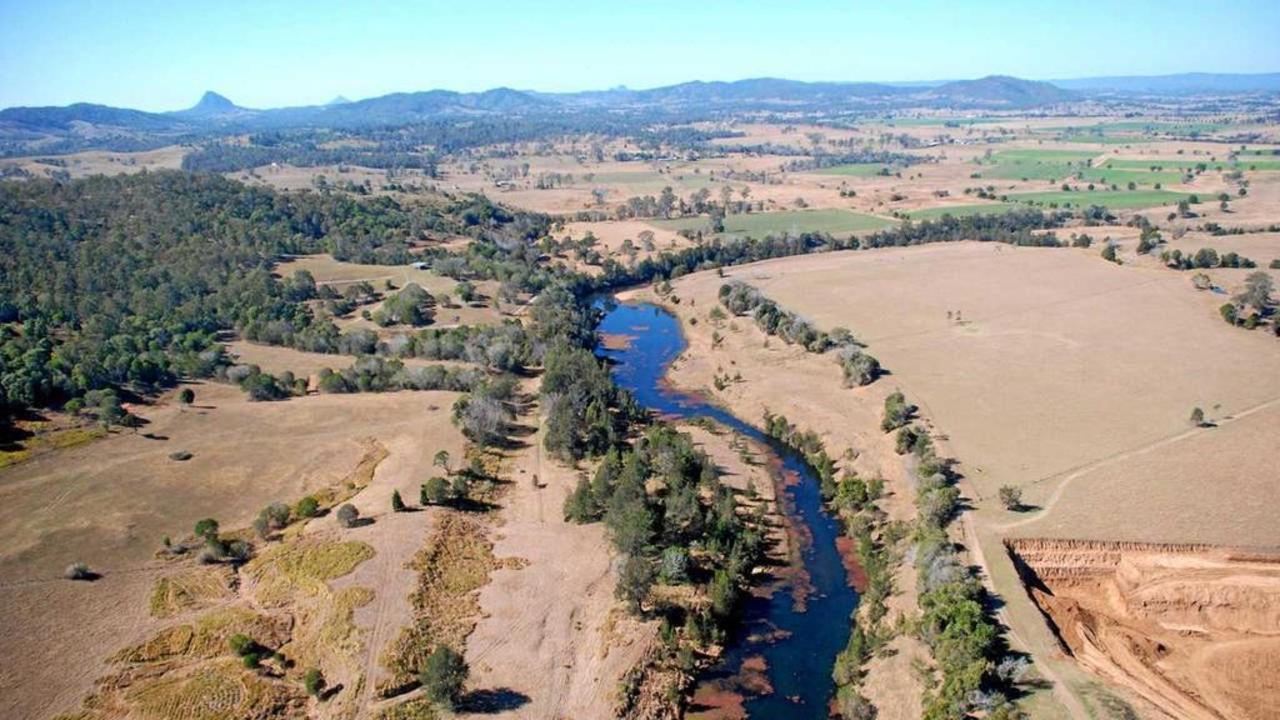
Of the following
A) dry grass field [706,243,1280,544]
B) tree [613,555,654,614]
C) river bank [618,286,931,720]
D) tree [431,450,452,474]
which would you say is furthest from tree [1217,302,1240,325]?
tree [431,450,452,474]

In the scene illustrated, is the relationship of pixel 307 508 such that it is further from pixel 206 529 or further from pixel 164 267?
pixel 164 267

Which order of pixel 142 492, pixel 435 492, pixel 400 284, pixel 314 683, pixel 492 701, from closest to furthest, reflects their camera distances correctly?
pixel 314 683, pixel 492 701, pixel 435 492, pixel 142 492, pixel 400 284

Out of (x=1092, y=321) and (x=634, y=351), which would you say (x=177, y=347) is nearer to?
(x=634, y=351)

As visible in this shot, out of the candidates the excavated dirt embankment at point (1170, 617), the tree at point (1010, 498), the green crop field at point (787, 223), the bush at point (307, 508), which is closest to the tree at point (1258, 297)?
the excavated dirt embankment at point (1170, 617)

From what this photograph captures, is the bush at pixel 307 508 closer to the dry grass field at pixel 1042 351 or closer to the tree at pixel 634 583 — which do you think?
the tree at pixel 634 583

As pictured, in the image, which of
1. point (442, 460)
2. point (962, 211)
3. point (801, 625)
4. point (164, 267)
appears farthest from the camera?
point (962, 211)

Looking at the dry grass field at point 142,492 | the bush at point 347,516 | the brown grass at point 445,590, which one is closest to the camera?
the brown grass at point 445,590

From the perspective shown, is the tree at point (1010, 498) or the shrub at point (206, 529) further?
the tree at point (1010, 498)

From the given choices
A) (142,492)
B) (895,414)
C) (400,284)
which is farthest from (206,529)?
(400,284)
